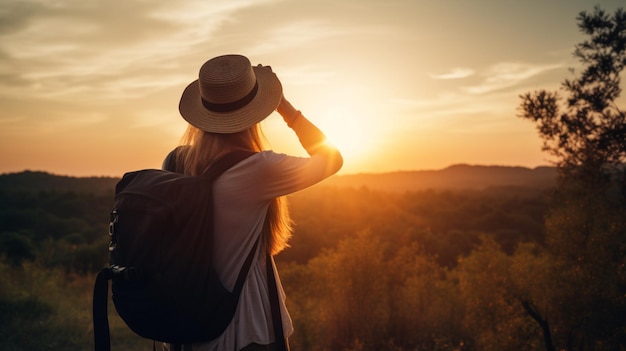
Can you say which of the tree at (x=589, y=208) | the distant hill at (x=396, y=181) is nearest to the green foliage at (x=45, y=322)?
the tree at (x=589, y=208)

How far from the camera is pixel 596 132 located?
8188 mm

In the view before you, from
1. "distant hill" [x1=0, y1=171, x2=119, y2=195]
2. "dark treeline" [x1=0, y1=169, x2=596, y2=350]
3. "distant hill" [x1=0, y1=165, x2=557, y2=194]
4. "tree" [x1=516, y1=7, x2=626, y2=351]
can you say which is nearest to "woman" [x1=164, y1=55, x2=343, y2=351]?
"dark treeline" [x1=0, y1=169, x2=596, y2=350]

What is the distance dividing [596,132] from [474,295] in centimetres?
511

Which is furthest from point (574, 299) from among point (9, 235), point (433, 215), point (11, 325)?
point (433, 215)

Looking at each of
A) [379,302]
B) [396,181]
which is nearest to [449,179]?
[396,181]

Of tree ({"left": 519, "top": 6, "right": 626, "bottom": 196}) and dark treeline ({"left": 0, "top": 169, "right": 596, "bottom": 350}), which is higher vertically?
tree ({"left": 519, "top": 6, "right": 626, "bottom": 196})

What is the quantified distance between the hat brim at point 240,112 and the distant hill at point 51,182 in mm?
59612

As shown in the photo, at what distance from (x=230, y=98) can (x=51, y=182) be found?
236ft

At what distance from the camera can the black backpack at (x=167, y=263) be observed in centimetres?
178

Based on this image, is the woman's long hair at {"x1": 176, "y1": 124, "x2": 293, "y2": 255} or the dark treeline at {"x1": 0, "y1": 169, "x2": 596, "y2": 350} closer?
the woman's long hair at {"x1": 176, "y1": 124, "x2": 293, "y2": 255}

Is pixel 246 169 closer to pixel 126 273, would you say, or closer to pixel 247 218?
pixel 247 218

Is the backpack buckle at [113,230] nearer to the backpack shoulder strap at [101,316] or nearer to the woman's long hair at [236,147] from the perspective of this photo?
the backpack shoulder strap at [101,316]

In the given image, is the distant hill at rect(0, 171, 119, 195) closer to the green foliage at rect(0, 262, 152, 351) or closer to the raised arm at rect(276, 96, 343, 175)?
the green foliage at rect(0, 262, 152, 351)

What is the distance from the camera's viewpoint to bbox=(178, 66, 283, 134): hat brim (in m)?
2.03
